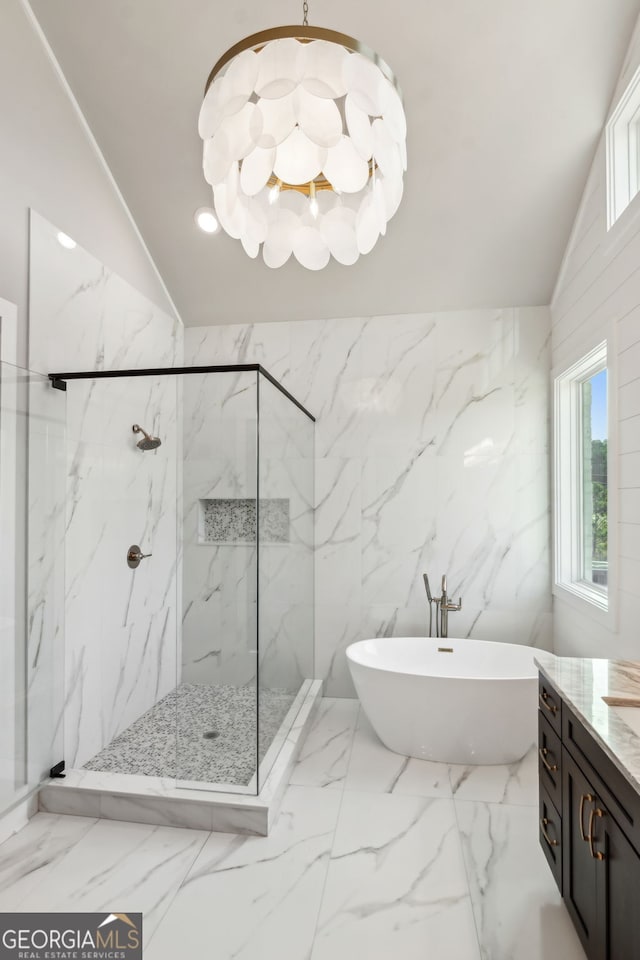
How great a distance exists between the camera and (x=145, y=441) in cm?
272

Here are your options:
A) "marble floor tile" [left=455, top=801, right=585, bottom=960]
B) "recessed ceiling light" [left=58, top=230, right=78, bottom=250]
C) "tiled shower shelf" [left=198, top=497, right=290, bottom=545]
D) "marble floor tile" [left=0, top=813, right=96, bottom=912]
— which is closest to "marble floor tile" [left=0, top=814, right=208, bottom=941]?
"marble floor tile" [left=0, top=813, right=96, bottom=912]

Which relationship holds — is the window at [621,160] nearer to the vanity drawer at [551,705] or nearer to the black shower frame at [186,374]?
the black shower frame at [186,374]

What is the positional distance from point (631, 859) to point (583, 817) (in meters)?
0.32

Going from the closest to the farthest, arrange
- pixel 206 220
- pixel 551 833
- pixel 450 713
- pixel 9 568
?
pixel 551 833 < pixel 9 568 < pixel 450 713 < pixel 206 220

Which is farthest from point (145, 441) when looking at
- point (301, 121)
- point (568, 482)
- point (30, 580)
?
point (568, 482)

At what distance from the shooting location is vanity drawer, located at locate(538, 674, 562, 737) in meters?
1.77

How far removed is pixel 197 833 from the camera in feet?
7.48

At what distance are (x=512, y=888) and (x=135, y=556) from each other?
199 cm

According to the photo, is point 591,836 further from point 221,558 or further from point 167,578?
point 167,578

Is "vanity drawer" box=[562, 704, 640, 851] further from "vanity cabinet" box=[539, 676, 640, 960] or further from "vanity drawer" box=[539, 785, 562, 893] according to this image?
"vanity drawer" box=[539, 785, 562, 893]

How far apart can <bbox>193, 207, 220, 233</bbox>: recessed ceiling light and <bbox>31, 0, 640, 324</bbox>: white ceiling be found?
0.04 m

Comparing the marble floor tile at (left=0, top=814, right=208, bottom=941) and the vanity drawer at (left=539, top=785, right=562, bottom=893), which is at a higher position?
the vanity drawer at (left=539, top=785, right=562, bottom=893)

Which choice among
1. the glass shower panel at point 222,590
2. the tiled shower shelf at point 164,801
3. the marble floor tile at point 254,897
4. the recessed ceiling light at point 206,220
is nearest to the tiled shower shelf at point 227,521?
the glass shower panel at point 222,590

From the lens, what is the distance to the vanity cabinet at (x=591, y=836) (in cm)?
122
